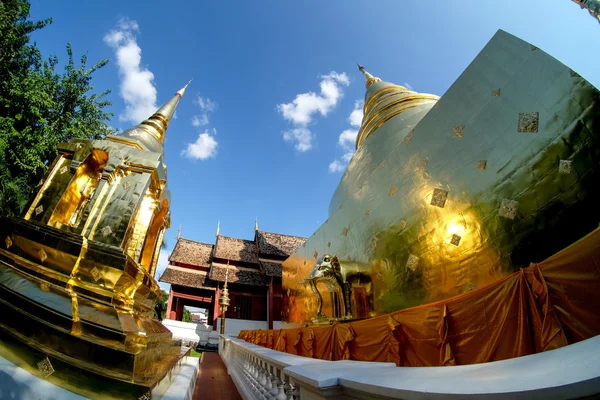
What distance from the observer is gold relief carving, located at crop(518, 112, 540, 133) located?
3.05 m

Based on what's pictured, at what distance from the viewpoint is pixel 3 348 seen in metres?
2.04

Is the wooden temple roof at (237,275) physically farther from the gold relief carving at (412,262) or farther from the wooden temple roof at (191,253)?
the gold relief carving at (412,262)

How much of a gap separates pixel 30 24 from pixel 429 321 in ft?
57.7

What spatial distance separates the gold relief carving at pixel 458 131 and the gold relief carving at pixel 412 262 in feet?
6.59

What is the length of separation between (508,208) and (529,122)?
3.39ft

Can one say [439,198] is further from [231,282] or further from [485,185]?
[231,282]

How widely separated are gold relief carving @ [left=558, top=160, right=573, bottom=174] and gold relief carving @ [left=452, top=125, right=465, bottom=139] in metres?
1.36

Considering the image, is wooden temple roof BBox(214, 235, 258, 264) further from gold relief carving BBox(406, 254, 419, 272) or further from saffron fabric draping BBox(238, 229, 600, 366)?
saffron fabric draping BBox(238, 229, 600, 366)

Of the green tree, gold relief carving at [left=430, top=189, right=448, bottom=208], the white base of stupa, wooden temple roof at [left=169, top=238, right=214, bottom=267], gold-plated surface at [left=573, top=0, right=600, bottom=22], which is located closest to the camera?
the white base of stupa

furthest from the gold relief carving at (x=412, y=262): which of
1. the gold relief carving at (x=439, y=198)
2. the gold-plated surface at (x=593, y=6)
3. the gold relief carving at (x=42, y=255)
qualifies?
the gold-plated surface at (x=593, y=6)

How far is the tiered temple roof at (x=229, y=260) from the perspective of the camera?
16969 millimetres

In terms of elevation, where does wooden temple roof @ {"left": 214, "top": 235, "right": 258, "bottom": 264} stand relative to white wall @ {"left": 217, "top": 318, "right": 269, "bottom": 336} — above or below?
above

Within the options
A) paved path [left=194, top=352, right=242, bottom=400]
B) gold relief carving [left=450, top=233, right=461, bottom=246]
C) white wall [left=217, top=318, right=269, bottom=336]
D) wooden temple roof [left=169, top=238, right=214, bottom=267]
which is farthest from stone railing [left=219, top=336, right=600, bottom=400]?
wooden temple roof [left=169, top=238, right=214, bottom=267]

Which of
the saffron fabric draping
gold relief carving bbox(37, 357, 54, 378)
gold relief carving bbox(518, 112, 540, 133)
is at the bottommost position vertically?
gold relief carving bbox(37, 357, 54, 378)
